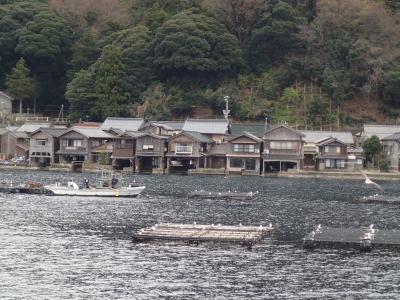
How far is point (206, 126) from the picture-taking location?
80.1 metres

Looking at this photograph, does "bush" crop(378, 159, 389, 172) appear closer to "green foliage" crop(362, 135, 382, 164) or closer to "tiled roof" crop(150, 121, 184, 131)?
"green foliage" crop(362, 135, 382, 164)

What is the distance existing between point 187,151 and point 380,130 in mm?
16548

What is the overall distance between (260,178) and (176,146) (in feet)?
27.1

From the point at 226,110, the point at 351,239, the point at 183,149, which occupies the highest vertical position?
the point at 226,110

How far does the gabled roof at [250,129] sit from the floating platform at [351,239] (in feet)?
130

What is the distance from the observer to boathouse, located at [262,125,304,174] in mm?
75125

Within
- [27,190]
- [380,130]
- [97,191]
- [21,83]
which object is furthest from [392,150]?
[21,83]

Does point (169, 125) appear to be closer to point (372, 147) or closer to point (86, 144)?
point (86, 144)

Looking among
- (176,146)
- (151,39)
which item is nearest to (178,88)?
(151,39)

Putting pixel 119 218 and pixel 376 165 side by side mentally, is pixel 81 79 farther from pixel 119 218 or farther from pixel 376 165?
pixel 119 218

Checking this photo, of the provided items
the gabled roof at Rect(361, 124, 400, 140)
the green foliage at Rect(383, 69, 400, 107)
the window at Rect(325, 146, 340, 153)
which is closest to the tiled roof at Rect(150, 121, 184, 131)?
the window at Rect(325, 146, 340, 153)

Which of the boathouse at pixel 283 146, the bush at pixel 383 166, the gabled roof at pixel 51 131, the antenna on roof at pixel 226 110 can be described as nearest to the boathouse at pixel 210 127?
the antenna on roof at pixel 226 110

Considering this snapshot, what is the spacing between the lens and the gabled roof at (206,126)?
79438 millimetres

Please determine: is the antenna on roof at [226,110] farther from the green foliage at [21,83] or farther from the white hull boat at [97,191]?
the white hull boat at [97,191]
